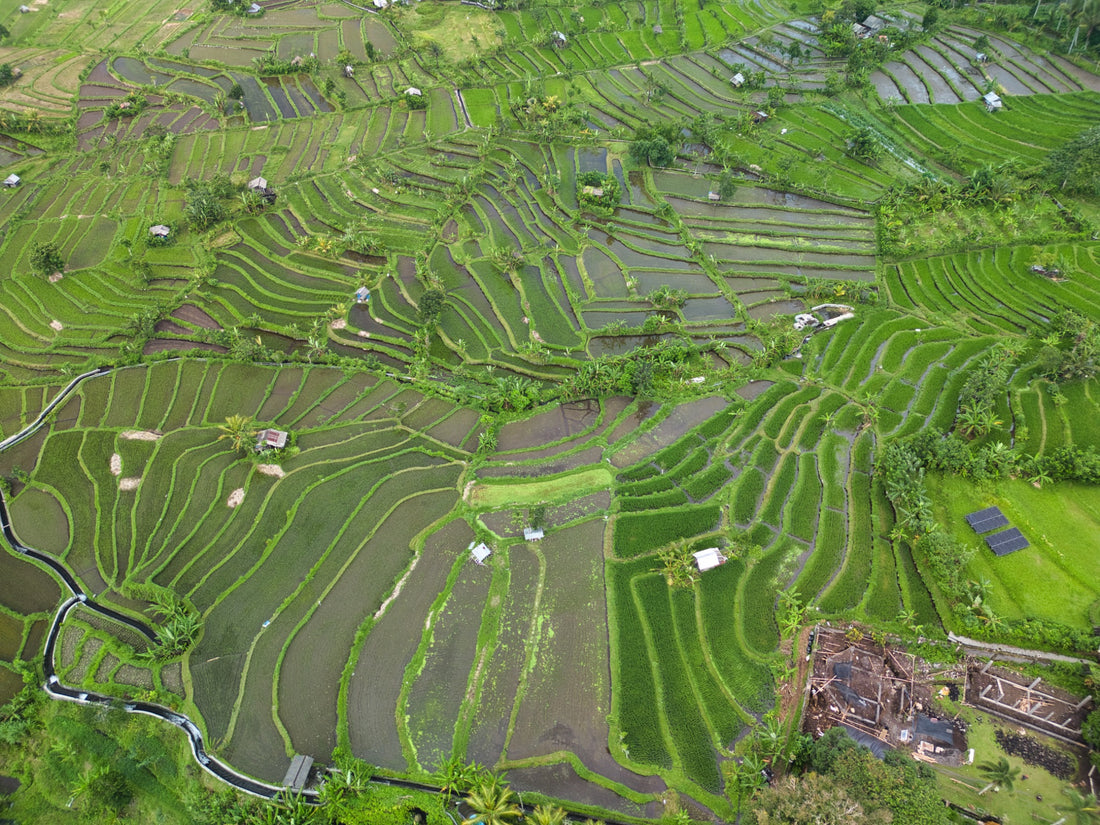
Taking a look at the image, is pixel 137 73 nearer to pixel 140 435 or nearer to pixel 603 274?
pixel 140 435

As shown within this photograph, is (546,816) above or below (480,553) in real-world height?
below

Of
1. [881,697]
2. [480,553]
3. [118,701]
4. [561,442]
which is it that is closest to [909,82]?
[561,442]

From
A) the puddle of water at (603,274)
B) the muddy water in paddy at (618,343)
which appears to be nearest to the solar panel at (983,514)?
the muddy water in paddy at (618,343)

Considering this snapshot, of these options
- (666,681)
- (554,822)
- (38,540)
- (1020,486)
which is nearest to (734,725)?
(666,681)

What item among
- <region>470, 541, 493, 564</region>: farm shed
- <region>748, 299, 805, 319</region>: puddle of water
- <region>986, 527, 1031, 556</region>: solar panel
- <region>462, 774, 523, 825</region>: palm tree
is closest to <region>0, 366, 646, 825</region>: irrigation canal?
<region>462, 774, 523, 825</region>: palm tree

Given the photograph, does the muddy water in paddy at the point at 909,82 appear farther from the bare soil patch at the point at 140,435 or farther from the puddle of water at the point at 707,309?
the bare soil patch at the point at 140,435

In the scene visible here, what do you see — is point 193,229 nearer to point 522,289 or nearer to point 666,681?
point 522,289
